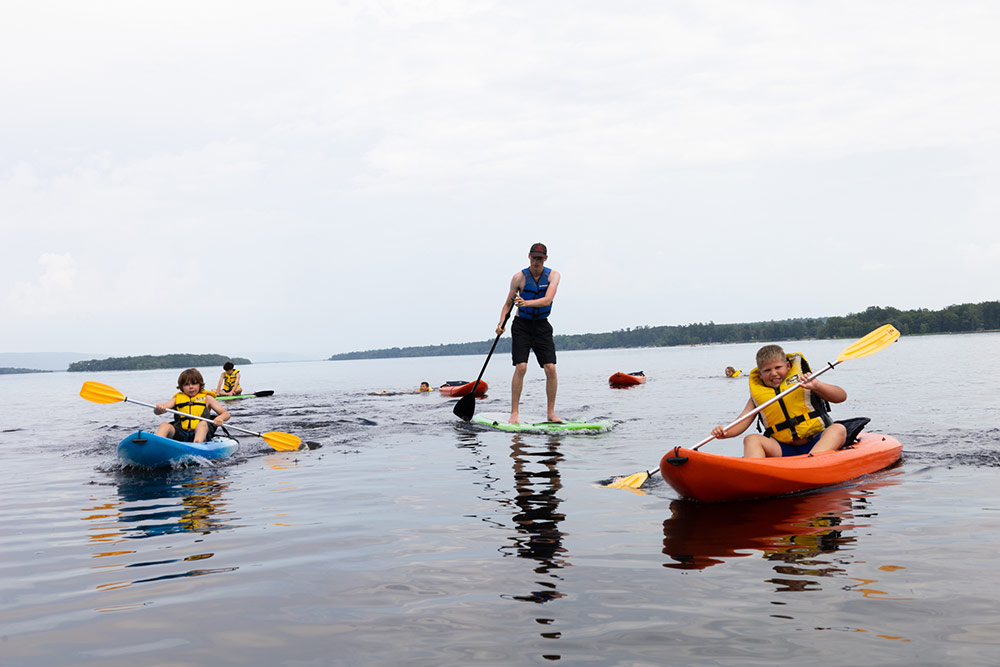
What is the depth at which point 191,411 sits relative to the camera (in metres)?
10.0

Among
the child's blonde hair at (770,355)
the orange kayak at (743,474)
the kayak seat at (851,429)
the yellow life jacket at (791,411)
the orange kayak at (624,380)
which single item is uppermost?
the child's blonde hair at (770,355)

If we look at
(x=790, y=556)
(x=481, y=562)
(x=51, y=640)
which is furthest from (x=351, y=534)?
(x=790, y=556)

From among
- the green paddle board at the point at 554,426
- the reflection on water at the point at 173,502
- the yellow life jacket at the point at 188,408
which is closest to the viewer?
the reflection on water at the point at 173,502

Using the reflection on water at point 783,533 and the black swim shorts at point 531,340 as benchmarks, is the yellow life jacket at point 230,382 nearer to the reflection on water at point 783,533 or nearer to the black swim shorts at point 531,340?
the black swim shorts at point 531,340

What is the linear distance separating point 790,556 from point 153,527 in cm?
445

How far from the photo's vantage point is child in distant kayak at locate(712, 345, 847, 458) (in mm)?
6676

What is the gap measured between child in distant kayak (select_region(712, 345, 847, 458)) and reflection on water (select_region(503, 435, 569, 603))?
1776 millimetres

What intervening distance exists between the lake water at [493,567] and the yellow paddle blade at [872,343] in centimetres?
118

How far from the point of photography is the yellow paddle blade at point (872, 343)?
24.7 ft

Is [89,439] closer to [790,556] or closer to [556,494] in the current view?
[556,494]

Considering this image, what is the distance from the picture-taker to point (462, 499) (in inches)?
245

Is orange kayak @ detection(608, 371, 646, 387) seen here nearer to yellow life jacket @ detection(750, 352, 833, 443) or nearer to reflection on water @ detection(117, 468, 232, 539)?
reflection on water @ detection(117, 468, 232, 539)

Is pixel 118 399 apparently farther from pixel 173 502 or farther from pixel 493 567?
pixel 493 567

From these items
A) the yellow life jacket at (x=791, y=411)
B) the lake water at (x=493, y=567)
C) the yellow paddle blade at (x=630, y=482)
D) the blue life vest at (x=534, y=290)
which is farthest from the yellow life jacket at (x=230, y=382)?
the yellow life jacket at (x=791, y=411)
